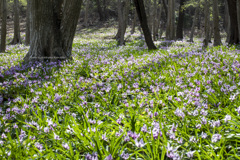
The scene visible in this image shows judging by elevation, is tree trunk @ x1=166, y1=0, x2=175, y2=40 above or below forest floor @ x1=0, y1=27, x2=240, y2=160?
above

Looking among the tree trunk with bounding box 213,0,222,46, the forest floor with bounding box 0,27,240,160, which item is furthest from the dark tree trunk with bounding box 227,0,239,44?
the forest floor with bounding box 0,27,240,160

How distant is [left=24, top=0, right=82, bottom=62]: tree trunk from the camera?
6344 mm

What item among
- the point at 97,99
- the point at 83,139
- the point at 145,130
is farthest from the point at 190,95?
the point at 83,139

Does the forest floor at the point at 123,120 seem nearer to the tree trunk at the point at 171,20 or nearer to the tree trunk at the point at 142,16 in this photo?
the tree trunk at the point at 142,16

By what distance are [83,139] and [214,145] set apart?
4.65 ft

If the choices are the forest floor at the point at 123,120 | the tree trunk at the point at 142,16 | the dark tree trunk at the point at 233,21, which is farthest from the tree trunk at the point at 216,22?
the forest floor at the point at 123,120

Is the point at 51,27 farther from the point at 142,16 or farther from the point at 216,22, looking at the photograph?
the point at 216,22

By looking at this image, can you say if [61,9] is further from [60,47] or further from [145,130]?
[145,130]

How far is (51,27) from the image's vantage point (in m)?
6.50

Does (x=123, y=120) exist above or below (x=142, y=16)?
below

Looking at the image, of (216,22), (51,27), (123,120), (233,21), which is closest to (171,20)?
(233,21)

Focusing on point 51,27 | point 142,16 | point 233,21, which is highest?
point 142,16

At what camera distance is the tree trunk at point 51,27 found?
6.34m

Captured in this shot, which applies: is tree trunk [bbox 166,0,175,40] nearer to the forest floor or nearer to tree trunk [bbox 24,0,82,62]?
tree trunk [bbox 24,0,82,62]
